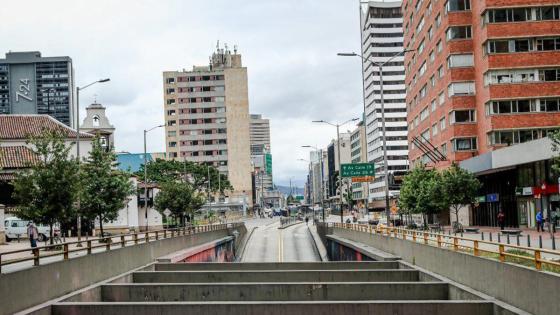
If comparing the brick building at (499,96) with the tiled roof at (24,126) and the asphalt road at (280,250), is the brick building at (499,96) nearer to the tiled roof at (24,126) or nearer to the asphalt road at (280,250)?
the asphalt road at (280,250)

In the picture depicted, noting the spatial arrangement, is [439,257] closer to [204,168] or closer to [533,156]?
[533,156]

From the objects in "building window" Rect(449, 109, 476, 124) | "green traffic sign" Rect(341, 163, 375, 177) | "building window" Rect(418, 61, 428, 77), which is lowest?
"green traffic sign" Rect(341, 163, 375, 177)

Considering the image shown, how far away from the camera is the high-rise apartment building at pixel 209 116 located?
188 meters

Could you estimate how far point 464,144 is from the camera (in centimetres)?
7144

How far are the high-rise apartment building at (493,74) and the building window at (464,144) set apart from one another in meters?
0.10

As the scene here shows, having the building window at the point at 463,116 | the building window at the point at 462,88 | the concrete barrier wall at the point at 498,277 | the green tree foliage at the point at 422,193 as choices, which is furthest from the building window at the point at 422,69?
the concrete barrier wall at the point at 498,277

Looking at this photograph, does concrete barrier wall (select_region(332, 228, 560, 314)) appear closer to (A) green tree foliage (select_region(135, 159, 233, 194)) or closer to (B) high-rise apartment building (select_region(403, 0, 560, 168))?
(B) high-rise apartment building (select_region(403, 0, 560, 168))

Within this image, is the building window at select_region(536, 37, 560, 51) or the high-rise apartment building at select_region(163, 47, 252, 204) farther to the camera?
the high-rise apartment building at select_region(163, 47, 252, 204)

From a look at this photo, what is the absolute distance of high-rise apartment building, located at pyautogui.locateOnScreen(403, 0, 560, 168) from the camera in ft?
212

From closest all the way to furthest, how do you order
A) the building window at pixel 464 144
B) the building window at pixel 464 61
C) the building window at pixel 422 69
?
1. the building window at pixel 464 144
2. the building window at pixel 464 61
3. the building window at pixel 422 69

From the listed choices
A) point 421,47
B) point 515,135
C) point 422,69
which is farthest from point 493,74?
point 421,47

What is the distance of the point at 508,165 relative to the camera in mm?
54875

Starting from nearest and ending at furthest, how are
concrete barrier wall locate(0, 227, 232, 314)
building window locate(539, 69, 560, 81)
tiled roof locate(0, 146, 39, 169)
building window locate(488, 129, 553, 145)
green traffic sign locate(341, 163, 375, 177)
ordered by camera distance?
concrete barrier wall locate(0, 227, 232, 314) → building window locate(488, 129, 553, 145) → building window locate(539, 69, 560, 81) → green traffic sign locate(341, 163, 375, 177) → tiled roof locate(0, 146, 39, 169)

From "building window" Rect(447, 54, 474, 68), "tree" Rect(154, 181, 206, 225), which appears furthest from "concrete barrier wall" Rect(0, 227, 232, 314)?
"building window" Rect(447, 54, 474, 68)
